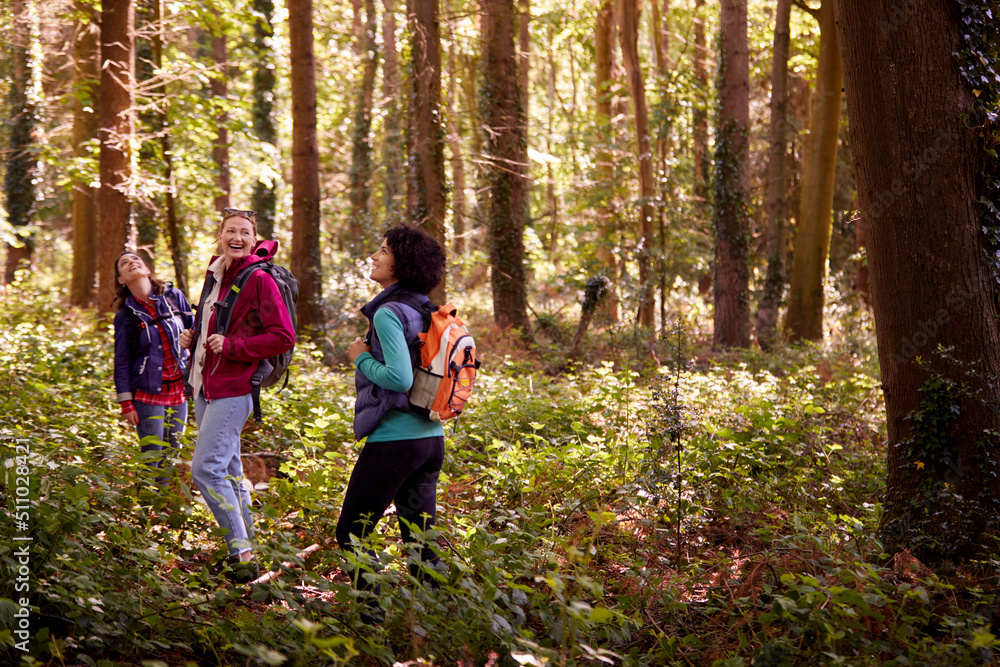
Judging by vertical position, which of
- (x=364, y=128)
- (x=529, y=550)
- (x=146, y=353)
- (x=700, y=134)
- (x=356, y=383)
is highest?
(x=700, y=134)

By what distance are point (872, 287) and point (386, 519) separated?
3.79 m

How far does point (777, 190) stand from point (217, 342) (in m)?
15.3

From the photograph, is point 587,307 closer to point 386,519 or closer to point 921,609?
point 386,519

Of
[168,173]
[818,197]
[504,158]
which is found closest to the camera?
[168,173]

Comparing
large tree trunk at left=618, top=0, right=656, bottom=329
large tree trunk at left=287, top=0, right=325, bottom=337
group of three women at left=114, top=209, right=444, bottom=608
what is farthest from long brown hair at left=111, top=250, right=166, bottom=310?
large tree trunk at left=618, top=0, right=656, bottom=329

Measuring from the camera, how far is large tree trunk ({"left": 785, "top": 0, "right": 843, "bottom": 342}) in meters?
15.0

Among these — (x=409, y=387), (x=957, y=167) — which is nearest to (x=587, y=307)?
(x=957, y=167)

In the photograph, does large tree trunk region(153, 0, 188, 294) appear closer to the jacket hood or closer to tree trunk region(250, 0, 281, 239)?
tree trunk region(250, 0, 281, 239)

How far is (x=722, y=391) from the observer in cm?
882

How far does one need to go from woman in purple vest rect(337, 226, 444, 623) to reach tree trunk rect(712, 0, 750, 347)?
12555 millimetres

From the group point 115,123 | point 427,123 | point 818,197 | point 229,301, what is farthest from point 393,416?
point 818,197

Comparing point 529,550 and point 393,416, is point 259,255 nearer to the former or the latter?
point 393,416

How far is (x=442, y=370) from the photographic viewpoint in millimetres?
4145

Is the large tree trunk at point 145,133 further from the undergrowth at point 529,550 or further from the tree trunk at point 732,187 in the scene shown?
the tree trunk at point 732,187
